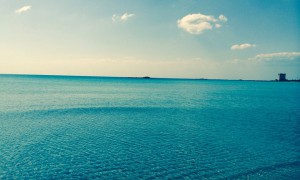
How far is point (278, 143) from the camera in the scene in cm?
2356

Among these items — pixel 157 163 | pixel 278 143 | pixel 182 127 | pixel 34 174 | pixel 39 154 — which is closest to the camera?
pixel 34 174

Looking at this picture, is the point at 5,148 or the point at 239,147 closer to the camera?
the point at 5,148

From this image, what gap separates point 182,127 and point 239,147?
9.09 m

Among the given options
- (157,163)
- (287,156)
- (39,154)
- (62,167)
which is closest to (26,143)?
(39,154)

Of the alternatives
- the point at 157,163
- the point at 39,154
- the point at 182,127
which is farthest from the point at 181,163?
the point at 182,127

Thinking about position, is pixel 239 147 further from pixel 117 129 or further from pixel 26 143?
pixel 26 143

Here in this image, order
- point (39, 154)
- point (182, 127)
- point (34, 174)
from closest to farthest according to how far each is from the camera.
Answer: point (34, 174) → point (39, 154) → point (182, 127)

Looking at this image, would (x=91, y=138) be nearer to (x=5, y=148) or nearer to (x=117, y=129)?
(x=117, y=129)

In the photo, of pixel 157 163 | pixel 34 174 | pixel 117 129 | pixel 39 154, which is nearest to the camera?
pixel 34 174

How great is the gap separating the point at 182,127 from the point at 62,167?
55.5 ft

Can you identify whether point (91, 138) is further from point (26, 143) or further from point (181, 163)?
point (181, 163)

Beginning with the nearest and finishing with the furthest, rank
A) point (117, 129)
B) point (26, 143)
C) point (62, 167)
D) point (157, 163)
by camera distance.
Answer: point (62, 167) < point (157, 163) < point (26, 143) < point (117, 129)

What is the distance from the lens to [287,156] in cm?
1988

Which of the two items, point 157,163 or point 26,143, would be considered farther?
point 26,143
